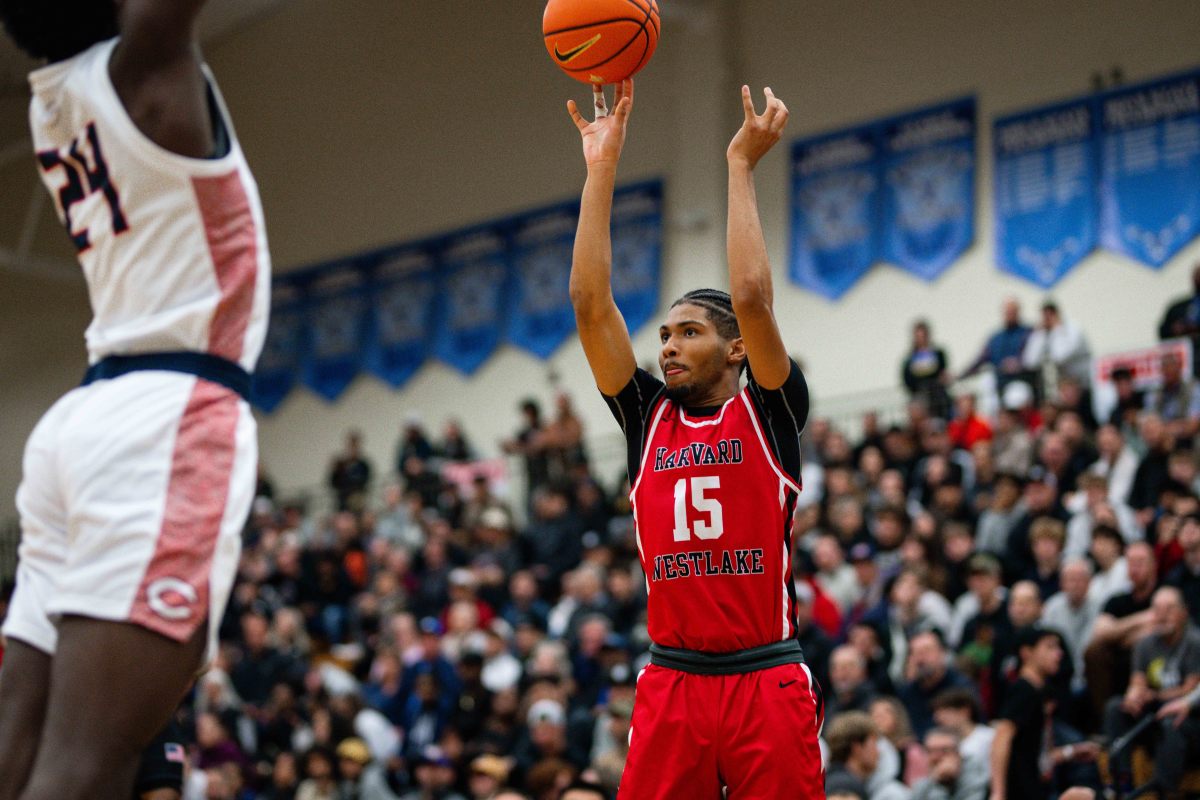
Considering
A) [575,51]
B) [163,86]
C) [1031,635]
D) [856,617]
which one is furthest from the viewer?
[856,617]

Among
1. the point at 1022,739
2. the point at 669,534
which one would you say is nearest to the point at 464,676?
the point at 1022,739

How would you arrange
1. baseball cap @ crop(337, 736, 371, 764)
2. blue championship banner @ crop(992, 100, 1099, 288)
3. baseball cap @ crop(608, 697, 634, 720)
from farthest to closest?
blue championship banner @ crop(992, 100, 1099, 288)
baseball cap @ crop(337, 736, 371, 764)
baseball cap @ crop(608, 697, 634, 720)

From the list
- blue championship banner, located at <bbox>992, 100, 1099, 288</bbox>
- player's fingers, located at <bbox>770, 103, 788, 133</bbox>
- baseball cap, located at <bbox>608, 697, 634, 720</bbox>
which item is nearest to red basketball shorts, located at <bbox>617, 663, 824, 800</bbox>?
player's fingers, located at <bbox>770, 103, 788, 133</bbox>

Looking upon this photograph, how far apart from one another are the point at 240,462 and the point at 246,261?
1.51 feet

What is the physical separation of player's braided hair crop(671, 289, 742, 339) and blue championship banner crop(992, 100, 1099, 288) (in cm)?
1364

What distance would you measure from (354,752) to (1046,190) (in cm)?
1095

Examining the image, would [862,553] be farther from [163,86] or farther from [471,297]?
[471,297]

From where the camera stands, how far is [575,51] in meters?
5.53

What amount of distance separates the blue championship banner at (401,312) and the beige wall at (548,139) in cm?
30

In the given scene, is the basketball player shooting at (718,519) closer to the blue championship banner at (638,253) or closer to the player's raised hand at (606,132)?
the player's raised hand at (606,132)

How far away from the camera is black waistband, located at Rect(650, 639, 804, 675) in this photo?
15.7 feet

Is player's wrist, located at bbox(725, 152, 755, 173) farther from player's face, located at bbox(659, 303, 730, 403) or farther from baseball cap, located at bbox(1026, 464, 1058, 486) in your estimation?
baseball cap, located at bbox(1026, 464, 1058, 486)

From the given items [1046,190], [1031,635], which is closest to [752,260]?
[1031,635]

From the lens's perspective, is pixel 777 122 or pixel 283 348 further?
pixel 283 348
